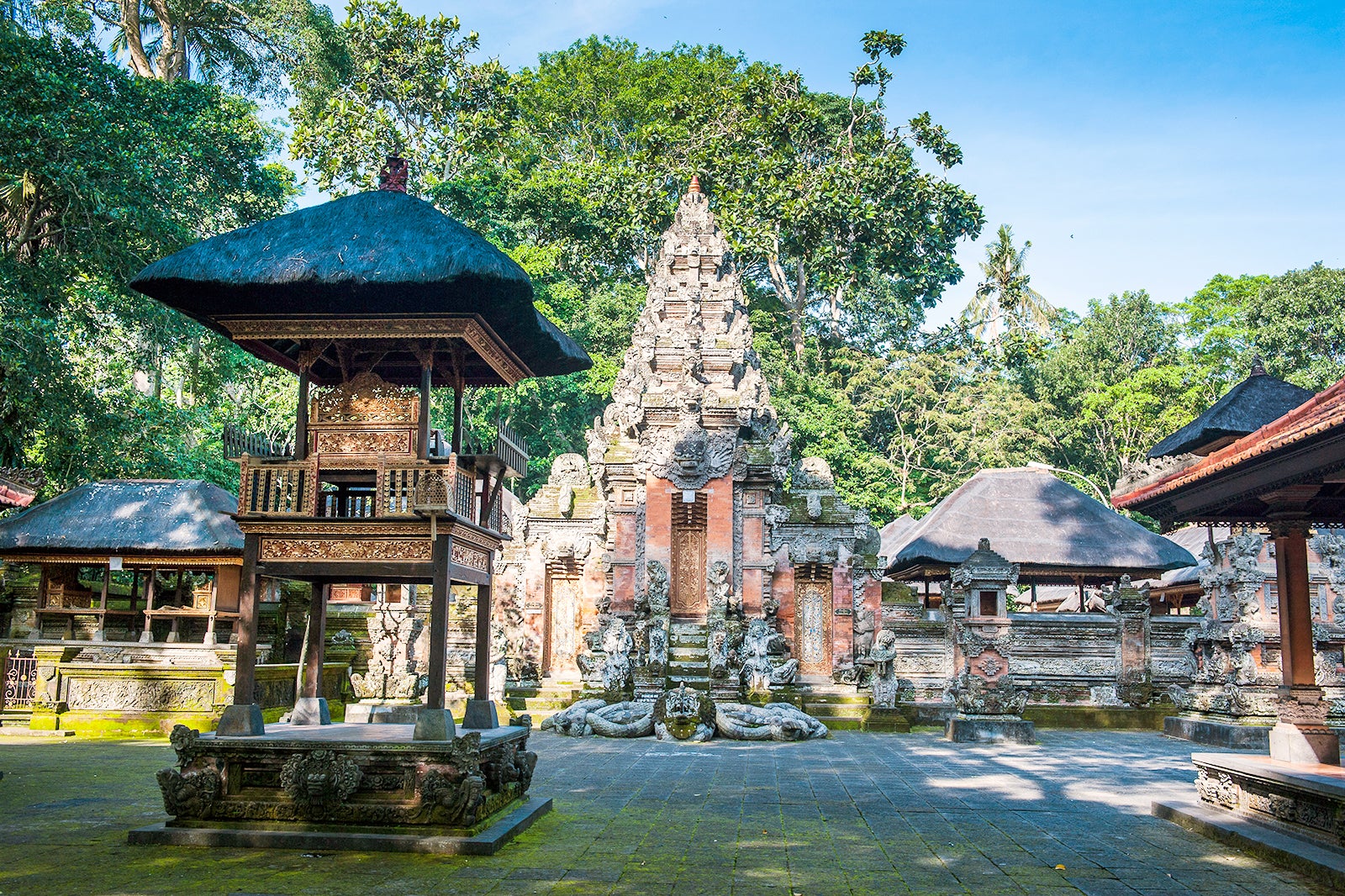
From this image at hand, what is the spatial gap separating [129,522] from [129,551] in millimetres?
617

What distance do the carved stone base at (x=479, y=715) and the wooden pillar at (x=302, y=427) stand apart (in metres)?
2.63

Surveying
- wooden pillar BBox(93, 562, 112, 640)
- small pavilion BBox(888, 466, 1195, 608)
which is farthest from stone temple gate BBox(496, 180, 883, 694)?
wooden pillar BBox(93, 562, 112, 640)

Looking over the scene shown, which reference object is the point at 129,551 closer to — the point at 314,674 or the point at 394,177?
the point at 314,674

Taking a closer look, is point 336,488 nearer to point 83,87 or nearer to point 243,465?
point 243,465

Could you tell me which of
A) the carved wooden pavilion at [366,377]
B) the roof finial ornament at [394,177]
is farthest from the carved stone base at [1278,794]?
the roof finial ornament at [394,177]

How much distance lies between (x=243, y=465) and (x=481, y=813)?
345 cm

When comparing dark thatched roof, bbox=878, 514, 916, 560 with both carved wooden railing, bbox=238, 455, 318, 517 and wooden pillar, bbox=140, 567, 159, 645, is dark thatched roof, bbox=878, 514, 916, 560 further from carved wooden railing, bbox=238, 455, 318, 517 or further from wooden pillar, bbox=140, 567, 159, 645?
carved wooden railing, bbox=238, 455, 318, 517

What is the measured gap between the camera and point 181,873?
6402 mm

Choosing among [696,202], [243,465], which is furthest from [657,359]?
[243,465]

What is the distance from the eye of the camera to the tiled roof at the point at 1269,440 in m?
7.82

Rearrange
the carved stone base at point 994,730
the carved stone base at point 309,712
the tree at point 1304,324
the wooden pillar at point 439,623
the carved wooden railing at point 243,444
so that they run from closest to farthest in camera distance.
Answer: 1. the wooden pillar at point 439,623
2. the carved wooden railing at point 243,444
3. the carved stone base at point 309,712
4. the carved stone base at point 994,730
5. the tree at point 1304,324

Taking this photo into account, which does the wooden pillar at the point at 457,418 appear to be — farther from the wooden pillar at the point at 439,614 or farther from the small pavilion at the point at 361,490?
the wooden pillar at the point at 439,614

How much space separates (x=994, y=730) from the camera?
1497 centimetres

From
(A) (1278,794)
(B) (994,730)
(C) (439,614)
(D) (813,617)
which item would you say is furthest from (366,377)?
(D) (813,617)
